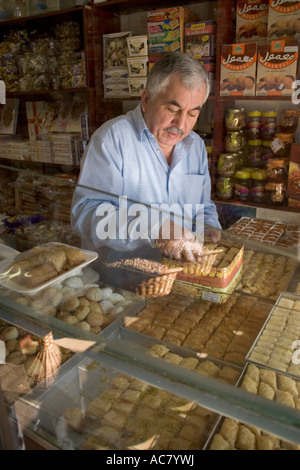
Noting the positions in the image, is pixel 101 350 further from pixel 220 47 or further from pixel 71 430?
pixel 220 47

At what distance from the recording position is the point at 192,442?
2.46ft

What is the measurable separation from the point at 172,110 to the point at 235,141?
105cm

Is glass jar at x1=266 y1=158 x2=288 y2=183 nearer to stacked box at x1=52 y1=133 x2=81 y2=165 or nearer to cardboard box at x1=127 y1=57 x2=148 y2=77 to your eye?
cardboard box at x1=127 y1=57 x2=148 y2=77

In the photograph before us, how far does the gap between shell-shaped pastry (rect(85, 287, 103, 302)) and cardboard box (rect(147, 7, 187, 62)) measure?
2.06 m

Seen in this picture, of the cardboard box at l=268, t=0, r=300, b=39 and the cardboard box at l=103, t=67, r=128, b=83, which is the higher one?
the cardboard box at l=268, t=0, r=300, b=39

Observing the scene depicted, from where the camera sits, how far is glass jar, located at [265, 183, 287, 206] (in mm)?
2408

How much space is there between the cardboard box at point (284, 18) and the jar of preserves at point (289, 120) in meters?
0.41

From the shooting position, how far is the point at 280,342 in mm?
977

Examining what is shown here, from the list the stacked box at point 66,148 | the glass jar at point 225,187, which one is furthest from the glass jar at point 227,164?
the stacked box at point 66,148

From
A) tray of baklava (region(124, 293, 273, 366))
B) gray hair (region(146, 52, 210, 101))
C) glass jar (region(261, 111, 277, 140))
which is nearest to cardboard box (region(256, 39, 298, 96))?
glass jar (region(261, 111, 277, 140))

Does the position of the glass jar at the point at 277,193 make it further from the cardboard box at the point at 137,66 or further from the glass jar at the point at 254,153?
the cardboard box at the point at 137,66

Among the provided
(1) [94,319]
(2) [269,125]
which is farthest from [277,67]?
(1) [94,319]

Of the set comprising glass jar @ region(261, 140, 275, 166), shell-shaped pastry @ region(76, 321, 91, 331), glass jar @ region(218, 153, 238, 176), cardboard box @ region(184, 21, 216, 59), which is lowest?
shell-shaped pastry @ region(76, 321, 91, 331)

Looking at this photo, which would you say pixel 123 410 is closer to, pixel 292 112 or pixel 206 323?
pixel 206 323
